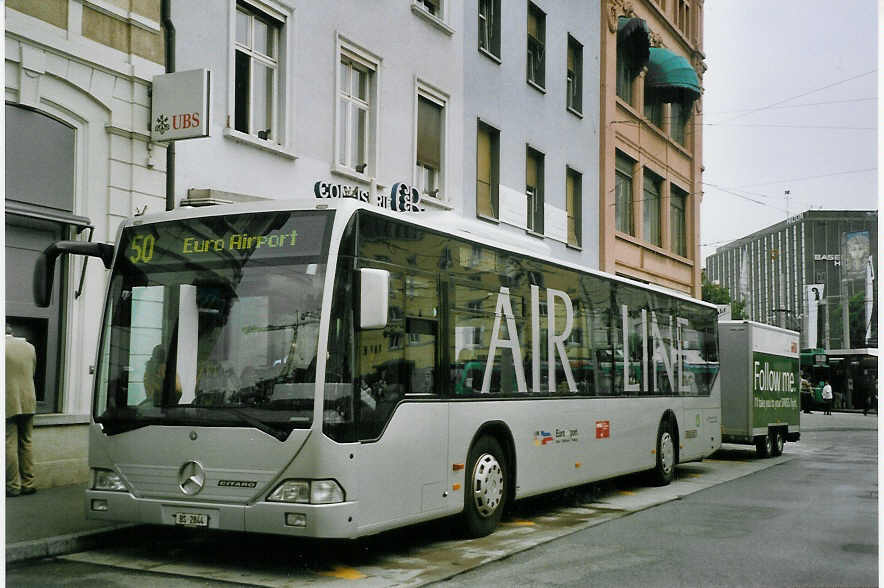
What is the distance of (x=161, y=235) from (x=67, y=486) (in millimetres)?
4554

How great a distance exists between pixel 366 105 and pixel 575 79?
9.80m

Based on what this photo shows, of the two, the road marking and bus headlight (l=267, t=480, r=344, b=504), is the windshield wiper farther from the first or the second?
the road marking

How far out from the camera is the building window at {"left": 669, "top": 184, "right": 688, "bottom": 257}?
31.8 metres

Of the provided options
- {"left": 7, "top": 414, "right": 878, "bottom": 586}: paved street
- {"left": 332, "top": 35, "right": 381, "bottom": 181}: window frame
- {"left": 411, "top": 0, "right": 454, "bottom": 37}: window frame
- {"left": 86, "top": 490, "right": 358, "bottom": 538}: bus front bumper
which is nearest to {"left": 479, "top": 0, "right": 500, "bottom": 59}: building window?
{"left": 411, "top": 0, "right": 454, "bottom": 37}: window frame

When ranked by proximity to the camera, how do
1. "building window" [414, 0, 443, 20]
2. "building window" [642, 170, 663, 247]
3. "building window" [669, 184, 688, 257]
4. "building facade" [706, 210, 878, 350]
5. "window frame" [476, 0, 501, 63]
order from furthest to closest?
1. "building window" [669, 184, 688, 257]
2. "building window" [642, 170, 663, 247]
3. "window frame" [476, 0, 501, 63]
4. "building window" [414, 0, 443, 20]
5. "building facade" [706, 210, 878, 350]

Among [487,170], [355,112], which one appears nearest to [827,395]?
[487,170]

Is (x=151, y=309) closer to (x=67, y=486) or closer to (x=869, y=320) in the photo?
(x=67, y=486)

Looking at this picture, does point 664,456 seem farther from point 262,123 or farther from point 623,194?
point 623,194

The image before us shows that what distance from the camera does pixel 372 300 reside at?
7.76 metres

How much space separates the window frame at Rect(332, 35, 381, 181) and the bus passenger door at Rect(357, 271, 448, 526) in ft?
26.2

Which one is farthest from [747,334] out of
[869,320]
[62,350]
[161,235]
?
[161,235]

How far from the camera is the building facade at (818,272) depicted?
343 inches

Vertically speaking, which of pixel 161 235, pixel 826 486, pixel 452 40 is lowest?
pixel 826 486

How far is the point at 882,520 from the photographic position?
6441 millimetres
